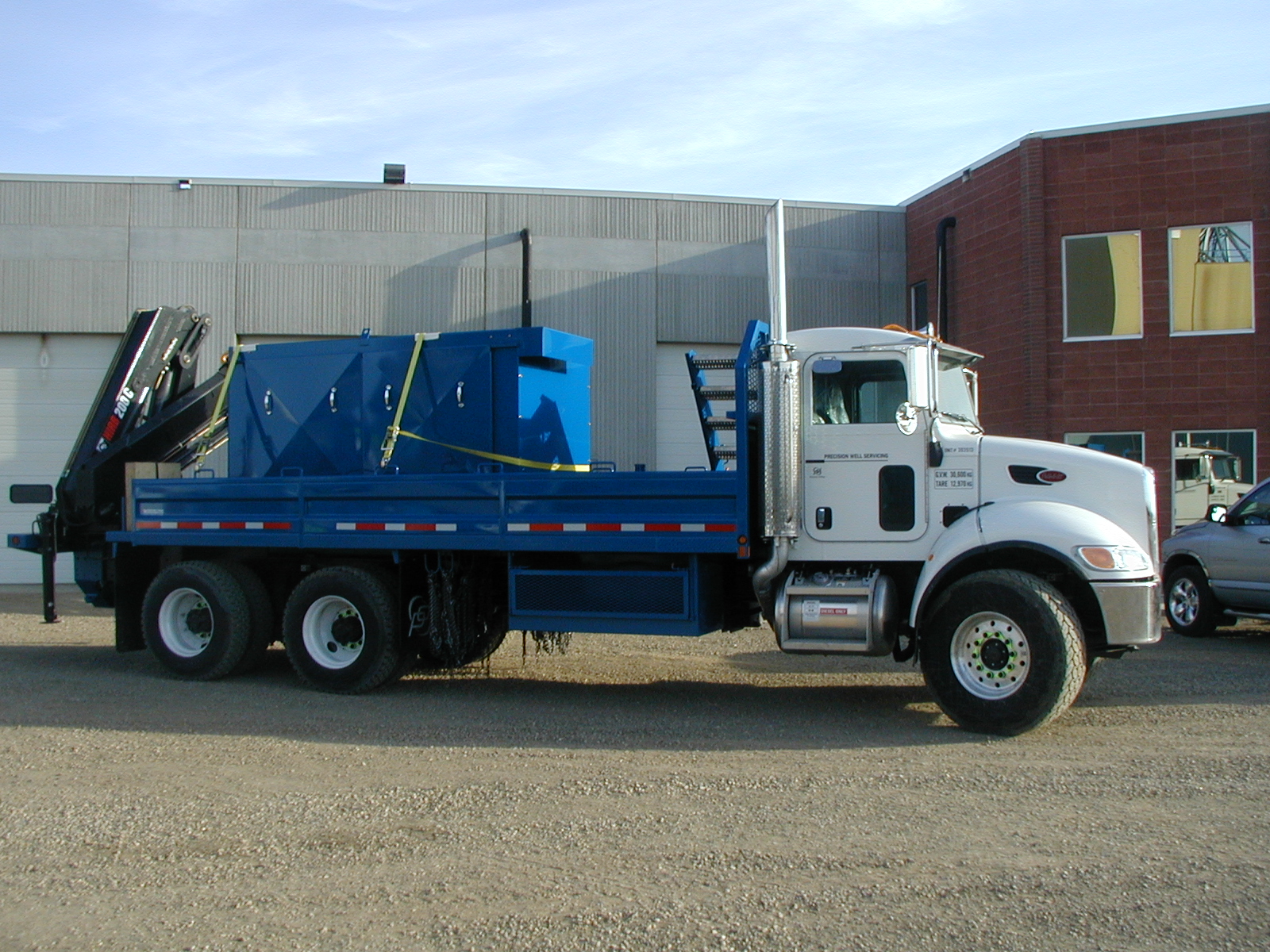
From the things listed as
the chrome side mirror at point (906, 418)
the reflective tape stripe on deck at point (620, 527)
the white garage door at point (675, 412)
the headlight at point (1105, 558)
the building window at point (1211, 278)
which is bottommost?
the headlight at point (1105, 558)

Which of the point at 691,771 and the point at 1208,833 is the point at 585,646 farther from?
the point at 1208,833

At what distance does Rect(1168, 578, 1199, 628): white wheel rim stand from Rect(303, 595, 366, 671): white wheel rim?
913 cm

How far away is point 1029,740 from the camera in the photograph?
804 cm

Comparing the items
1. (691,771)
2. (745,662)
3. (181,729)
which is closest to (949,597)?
(691,771)

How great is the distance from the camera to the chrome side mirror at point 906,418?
8820mm

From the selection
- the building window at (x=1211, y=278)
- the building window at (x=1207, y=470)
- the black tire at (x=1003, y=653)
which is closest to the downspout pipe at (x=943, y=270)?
the building window at (x=1211, y=278)

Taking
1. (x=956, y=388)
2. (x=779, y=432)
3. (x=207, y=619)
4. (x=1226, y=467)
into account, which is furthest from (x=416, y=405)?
(x=1226, y=467)

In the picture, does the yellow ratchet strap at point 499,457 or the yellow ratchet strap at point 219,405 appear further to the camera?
the yellow ratchet strap at point 219,405

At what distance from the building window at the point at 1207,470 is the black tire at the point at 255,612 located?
13823 mm

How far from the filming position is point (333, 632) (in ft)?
34.4

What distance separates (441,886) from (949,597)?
4459 mm

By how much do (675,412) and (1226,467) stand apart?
30.0 feet

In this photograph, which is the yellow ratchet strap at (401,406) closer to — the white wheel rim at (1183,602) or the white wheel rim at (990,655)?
the white wheel rim at (990,655)

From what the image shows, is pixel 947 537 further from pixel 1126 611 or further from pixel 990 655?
pixel 1126 611
